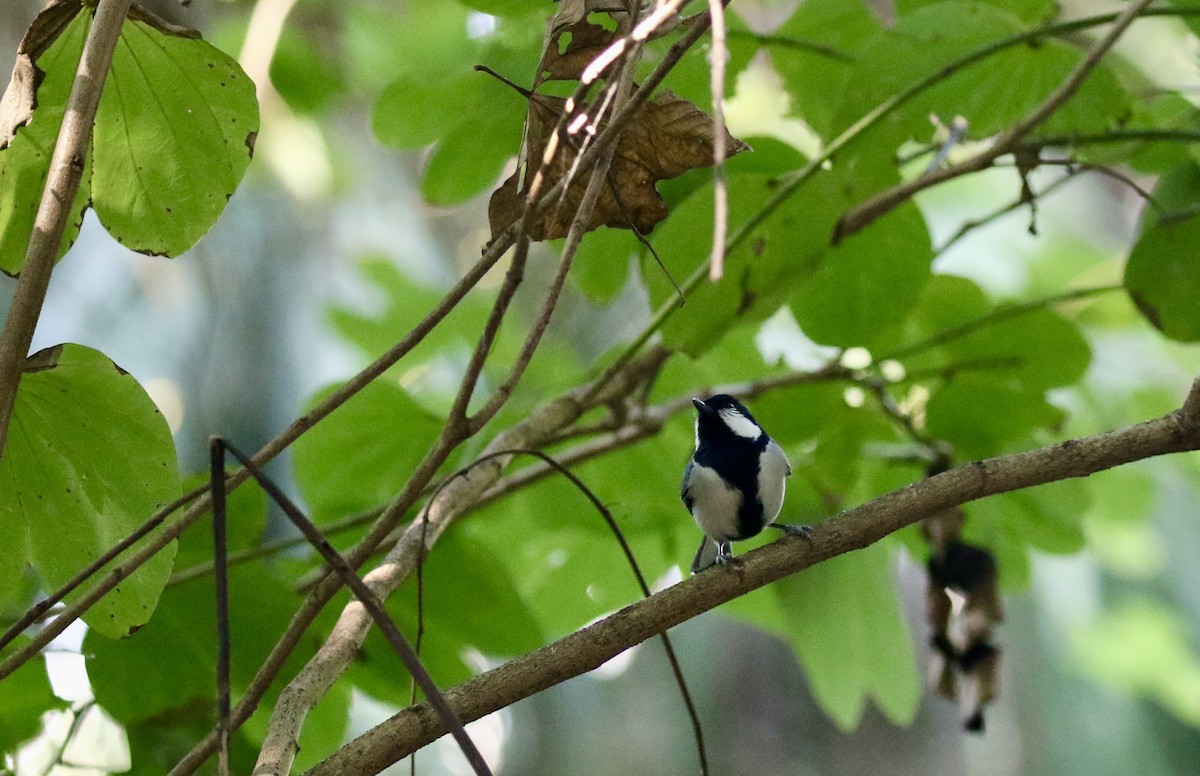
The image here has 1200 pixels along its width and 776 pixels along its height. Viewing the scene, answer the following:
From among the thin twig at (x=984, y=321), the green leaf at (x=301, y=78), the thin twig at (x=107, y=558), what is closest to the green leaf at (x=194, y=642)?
the thin twig at (x=107, y=558)

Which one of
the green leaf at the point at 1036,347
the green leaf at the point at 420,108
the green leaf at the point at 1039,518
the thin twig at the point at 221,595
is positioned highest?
the green leaf at the point at 420,108

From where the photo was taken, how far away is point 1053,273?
2018 mm

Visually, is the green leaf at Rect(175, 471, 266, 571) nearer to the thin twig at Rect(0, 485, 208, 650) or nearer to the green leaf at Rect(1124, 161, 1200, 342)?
the thin twig at Rect(0, 485, 208, 650)

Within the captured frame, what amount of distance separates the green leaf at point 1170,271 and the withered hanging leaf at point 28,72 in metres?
0.99

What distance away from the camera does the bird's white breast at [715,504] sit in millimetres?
1085

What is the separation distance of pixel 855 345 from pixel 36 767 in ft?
3.12

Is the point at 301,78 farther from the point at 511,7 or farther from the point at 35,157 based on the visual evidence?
the point at 35,157

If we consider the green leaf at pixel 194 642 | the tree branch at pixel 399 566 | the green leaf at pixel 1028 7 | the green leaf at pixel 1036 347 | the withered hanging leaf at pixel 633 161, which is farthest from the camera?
the green leaf at pixel 1036 347

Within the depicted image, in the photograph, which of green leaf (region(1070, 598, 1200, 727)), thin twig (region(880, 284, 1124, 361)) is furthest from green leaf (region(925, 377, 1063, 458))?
green leaf (region(1070, 598, 1200, 727))

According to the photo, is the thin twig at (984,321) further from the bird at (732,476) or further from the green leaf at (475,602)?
the green leaf at (475,602)

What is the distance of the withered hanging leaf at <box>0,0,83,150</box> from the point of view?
778 mm

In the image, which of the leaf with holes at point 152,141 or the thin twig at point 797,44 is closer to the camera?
the leaf with holes at point 152,141

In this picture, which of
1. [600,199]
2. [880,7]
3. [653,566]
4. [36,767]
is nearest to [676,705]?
[880,7]

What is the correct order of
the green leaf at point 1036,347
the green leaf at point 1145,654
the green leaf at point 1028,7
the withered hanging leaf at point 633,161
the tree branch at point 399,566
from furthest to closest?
the green leaf at point 1145,654 < the green leaf at point 1036,347 < the green leaf at point 1028,7 < the withered hanging leaf at point 633,161 < the tree branch at point 399,566
